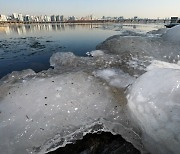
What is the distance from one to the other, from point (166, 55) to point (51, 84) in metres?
3.77

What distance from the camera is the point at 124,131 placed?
2.53m

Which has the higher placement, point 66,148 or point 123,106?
point 123,106

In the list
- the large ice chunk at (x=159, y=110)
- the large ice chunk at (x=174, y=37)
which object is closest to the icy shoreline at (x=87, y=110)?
the large ice chunk at (x=159, y=110)

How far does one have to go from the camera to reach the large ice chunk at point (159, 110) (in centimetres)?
202

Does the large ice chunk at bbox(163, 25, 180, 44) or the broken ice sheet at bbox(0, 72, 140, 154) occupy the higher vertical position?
the large ice chunk at bbox(163, 25, 180, 44)

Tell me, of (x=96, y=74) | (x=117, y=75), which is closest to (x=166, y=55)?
(x=117, y=75)

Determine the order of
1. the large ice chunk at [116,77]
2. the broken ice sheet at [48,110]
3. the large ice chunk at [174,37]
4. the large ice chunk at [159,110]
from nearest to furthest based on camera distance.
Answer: the large ice chunk at [159,110]
the broken ice sheet at [48,110]
the large ice chunk at [116,77]
the large ice chunk at [174,37]

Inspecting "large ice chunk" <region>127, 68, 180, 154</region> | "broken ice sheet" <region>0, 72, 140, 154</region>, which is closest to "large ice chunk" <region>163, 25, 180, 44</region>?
"broken ice sheet" <region>0, 72, 140, 154</region>

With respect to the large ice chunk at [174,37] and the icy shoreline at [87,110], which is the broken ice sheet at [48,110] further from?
the large ice chunk at [174,37]

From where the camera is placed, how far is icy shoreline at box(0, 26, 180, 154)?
2150mm

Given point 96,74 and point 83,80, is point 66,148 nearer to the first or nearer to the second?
point 83,80

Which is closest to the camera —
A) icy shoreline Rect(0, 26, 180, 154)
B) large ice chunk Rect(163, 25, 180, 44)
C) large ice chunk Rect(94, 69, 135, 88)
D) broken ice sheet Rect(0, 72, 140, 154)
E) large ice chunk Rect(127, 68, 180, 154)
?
large ice chunk Rect(127, 68, 180, 154)

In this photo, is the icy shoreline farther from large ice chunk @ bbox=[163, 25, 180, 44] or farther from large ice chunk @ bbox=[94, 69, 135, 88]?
large ice chunk @ bbox=[163, 25, 180, 44]

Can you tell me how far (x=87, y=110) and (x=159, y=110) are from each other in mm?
1077
